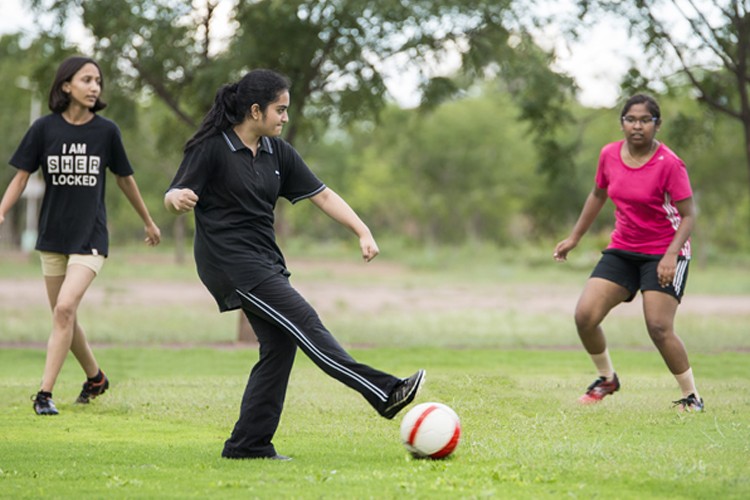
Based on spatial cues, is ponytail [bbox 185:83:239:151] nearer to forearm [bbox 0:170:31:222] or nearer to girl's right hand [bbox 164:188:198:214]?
girl's right hand [bbox 164:188:198:214]

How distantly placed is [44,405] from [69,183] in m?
1.69

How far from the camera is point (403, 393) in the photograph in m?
6.09

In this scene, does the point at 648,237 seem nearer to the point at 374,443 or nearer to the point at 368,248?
the point at 374,443

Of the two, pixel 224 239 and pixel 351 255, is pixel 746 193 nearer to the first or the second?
pixel 351 255

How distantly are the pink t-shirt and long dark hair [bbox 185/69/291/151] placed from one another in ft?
11.0

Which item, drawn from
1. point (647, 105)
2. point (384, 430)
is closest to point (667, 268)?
point (647, 105)

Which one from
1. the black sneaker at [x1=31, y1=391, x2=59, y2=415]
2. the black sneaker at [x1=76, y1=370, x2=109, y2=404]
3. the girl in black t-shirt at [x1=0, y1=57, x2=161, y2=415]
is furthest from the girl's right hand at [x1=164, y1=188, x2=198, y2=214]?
the black sneaker at [x1=76, y1=370, x2=109, y2=404]

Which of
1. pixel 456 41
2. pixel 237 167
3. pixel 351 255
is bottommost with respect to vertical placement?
pixel 351 255

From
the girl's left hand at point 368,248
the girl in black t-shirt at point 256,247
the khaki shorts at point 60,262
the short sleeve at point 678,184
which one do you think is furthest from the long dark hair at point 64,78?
the short sleeve at point 678,184

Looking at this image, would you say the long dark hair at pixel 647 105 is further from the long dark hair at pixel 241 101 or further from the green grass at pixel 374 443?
the long dark hair at pixel 241 101

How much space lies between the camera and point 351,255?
60.8 metres

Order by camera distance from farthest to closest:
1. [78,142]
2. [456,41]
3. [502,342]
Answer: [502,342], [456,41], [78,142]

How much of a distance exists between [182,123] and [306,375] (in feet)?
22.2

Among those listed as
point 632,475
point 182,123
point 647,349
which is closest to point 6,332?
point 182,123
